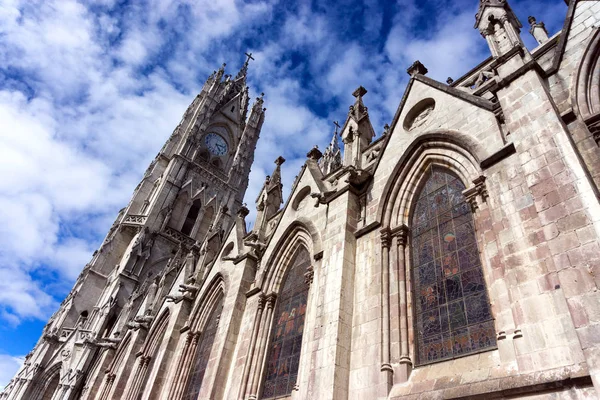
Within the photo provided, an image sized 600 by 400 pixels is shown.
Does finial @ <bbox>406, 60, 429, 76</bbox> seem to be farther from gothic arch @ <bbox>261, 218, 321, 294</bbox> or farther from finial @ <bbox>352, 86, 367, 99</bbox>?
gothic arch @ <bbox>261, 218, 321, 294</bbox>

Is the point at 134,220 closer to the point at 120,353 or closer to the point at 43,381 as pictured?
the point at 43,381

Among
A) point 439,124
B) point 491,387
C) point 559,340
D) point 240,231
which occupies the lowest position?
point 491,387

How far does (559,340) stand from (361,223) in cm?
515

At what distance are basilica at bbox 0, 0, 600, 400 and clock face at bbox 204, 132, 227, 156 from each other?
24402 millimetres

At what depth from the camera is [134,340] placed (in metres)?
17.2

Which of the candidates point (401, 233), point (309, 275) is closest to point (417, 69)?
point (401, 233)

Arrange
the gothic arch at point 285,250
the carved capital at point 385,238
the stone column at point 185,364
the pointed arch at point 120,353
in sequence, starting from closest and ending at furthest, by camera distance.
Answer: the carved capital at point 385,238 → the gothic arch at point 285,250 → the stone column at point 185,364 → the pointed arch at point 120,353

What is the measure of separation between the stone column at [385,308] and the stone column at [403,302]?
165 mm

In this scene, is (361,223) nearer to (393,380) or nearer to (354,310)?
(354,310)

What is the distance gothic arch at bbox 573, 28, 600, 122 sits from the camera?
6.72m

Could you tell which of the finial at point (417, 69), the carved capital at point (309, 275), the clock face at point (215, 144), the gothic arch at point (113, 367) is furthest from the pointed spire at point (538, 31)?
the clock face at point (215, 144)

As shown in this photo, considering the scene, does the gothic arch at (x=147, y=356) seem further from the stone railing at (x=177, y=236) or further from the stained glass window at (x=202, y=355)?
the stone railing at (x=177, y=236)

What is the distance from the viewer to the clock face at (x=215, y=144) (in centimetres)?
3994

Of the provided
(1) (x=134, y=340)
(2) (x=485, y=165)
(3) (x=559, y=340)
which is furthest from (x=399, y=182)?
(1) (x=134, y=340)
